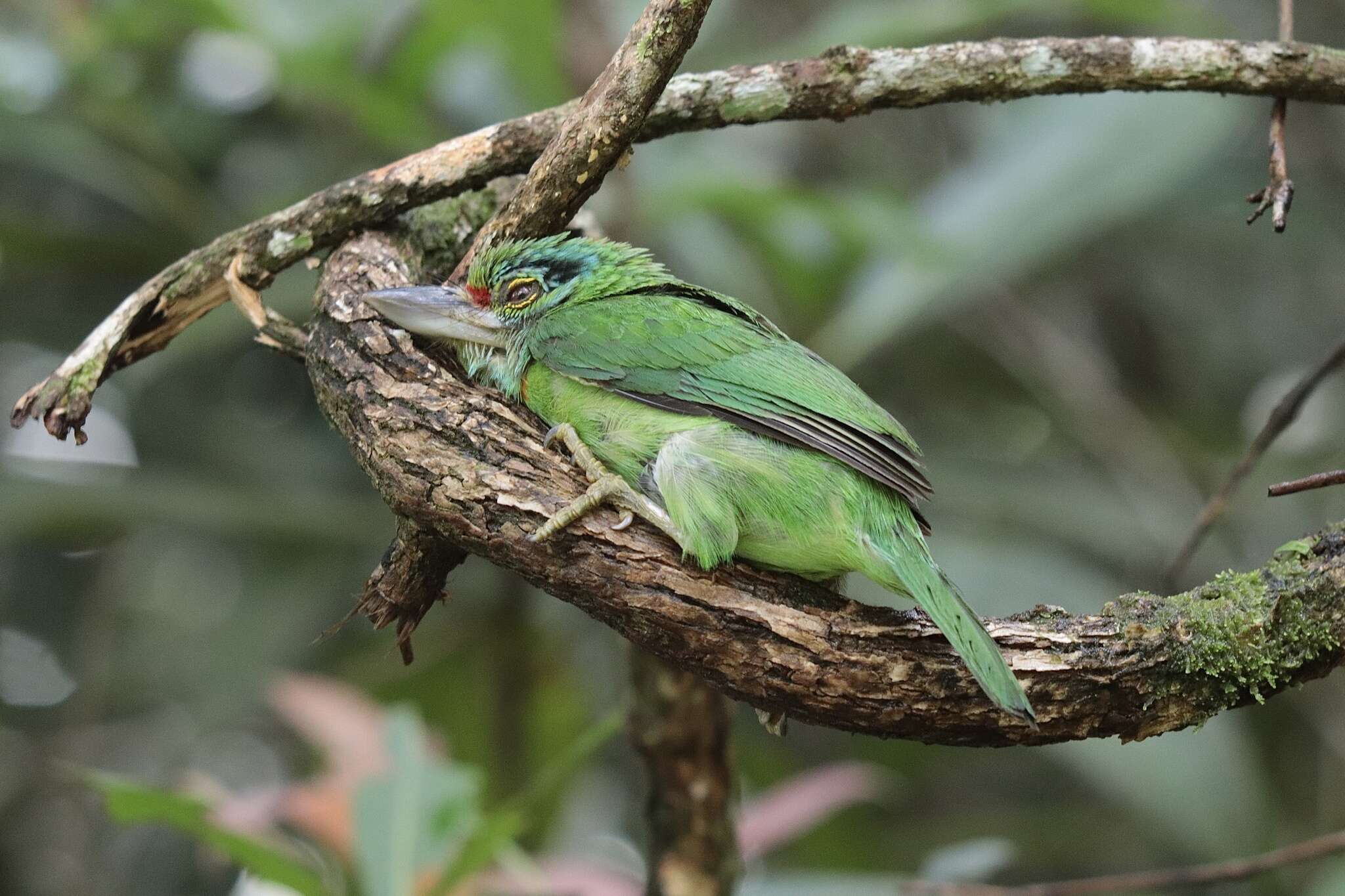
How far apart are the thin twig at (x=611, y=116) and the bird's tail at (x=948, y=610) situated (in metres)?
0.92

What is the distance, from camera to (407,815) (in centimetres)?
338

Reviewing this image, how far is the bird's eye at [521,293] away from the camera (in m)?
2.75

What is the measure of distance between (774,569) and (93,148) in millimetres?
4399

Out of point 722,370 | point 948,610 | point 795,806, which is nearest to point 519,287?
point 722,370

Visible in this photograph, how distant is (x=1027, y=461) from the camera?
609 cm

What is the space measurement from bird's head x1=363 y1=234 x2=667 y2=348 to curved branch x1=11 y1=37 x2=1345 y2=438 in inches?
7.7

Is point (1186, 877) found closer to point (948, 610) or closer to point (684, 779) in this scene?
point (684, 779)

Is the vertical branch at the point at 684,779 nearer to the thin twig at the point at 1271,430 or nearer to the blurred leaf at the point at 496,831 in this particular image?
the blurred leaf at the point at 496,831

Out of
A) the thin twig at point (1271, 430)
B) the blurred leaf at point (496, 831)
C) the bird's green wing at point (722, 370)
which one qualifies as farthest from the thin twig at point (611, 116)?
the thin twig at point (1271, 430)

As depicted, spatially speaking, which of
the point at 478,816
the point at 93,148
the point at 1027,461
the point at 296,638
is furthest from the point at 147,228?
the point at 1027,461

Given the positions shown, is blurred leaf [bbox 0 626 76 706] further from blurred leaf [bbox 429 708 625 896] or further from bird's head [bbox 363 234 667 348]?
bird's head [bbox 363 234 667 348]

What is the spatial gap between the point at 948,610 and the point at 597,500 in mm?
657

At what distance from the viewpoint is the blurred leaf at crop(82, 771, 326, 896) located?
2965mm

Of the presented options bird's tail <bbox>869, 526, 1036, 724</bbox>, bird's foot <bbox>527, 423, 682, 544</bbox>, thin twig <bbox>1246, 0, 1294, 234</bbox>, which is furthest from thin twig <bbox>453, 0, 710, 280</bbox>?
thin twig <bbox>1246, 0, 1294, 234</bbox>
